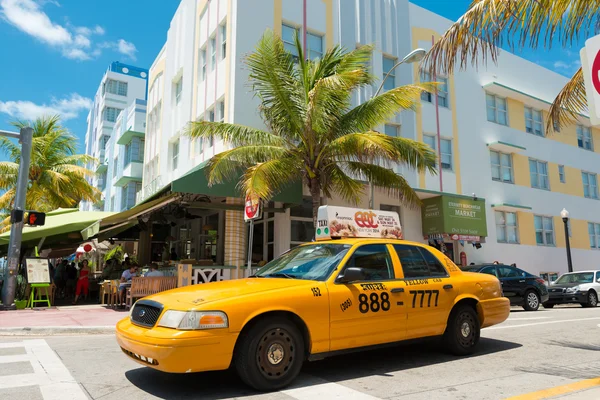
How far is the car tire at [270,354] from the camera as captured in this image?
468cm

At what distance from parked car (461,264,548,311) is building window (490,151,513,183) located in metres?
8.97

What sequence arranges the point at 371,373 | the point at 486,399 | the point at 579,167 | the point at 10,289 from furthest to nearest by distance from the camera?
the point at 579,167
the point at 10,289
the point at 371,373
the point at 486,399

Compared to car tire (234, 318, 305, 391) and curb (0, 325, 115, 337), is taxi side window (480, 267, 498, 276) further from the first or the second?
car tire (234, 318, 305, 391)

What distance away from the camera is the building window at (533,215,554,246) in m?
24.6

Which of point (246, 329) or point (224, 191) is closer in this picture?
point (246, 329)

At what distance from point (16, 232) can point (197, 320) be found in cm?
1134

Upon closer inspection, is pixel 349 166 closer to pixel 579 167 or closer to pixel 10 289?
pixel 10 289

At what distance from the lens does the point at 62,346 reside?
25.3 ft

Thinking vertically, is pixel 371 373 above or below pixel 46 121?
below

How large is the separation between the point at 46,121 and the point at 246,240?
15.0m

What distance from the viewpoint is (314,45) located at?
18.5 meters

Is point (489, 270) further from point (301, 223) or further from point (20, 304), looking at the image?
point (20, 304)

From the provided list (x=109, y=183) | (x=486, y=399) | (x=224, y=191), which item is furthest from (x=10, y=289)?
(x=109, y=183)

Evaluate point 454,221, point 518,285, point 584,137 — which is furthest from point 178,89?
point 584,137
